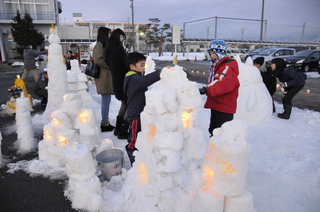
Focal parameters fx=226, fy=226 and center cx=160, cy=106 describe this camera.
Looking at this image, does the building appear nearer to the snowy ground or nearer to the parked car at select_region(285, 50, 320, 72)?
the parked car at select_region(285, 50, 320, 72)

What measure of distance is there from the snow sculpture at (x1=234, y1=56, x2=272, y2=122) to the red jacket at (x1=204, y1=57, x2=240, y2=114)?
2175 mm

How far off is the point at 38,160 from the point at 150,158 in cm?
220

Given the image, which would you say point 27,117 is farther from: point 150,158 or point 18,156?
point 150,158

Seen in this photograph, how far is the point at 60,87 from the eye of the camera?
521 centimetres

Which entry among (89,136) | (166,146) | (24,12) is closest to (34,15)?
(24,12)

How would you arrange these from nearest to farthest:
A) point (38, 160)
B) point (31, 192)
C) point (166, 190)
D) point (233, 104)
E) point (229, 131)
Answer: point (229, 131) < point (166, 190) < point (31, 192) < point (233, 104) < point (38, 160)

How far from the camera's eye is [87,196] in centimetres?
238

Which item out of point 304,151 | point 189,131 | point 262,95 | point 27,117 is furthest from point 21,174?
point 262,95

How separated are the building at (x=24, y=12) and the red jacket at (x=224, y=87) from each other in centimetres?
2754

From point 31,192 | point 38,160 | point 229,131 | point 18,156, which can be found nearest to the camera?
point 229,131

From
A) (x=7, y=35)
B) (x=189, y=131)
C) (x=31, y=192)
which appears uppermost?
(x=7, y=35)

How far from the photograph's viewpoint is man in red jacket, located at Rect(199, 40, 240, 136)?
2.77 metres

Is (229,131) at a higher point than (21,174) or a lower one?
higher

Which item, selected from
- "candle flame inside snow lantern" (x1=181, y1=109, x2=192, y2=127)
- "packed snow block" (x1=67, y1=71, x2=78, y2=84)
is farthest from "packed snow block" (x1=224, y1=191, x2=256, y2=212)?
"packed snow block" (x1=67, y1=71, x2=78, y2=84)
